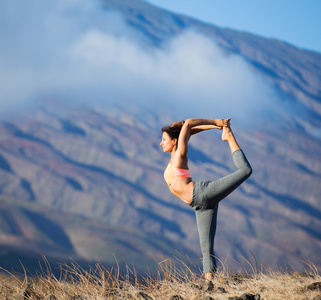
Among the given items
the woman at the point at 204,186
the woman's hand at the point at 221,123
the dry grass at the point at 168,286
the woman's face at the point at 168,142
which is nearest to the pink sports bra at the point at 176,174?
the woman at the point at 204,186

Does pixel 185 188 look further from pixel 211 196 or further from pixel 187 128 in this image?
pixel 187 128

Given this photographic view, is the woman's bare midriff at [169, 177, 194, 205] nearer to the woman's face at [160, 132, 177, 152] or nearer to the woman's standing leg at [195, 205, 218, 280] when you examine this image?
the woman's standing leg at [195, 205, 218, 280]

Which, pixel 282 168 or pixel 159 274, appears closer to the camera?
pixel 159 274

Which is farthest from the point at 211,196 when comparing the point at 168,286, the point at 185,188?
the point at 168,286

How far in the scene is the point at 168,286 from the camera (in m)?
4.77

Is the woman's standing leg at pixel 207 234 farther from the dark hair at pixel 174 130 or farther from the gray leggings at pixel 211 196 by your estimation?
the dark hair at pixel 174 130

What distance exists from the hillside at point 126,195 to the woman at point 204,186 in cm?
11444

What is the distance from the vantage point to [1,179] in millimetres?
145250

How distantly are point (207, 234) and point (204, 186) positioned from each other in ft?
1.77

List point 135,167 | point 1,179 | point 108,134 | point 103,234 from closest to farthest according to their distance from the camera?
point 103,234 < point 1,179 < point 135,167 < point 108,134

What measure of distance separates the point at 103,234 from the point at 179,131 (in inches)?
4923

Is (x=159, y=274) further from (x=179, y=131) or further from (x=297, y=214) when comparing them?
(x=297, y=214)

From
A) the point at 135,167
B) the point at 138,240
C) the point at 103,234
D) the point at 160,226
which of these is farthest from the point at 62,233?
the point at 135,167

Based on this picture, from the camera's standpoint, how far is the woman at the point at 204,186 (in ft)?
15.5
